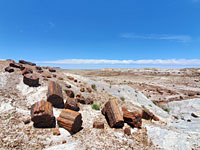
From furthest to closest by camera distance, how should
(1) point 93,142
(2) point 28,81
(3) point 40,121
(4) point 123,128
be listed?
1. (2) point 28,81
2. (4) point 123,128
3. (3) point 40,121
4. (1) point 93,142

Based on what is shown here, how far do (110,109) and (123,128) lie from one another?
1351 mm

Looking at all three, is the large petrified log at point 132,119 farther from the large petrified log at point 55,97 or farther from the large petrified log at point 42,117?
the large petrified log at point 55,97

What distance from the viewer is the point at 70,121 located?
21.8ft

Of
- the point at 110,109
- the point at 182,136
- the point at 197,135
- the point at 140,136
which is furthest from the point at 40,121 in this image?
the point at 197,135

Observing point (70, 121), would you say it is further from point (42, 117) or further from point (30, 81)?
point (30, 81)

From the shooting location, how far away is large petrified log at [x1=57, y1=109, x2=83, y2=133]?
657cm

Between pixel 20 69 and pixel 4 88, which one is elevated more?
pixel 20 69

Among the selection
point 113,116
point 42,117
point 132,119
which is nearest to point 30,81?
point 42,117

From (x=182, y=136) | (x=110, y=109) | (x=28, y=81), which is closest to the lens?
(x=182, y=136)

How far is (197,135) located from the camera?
7215 mm

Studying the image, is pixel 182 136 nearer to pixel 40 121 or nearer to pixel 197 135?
pixel 197 135

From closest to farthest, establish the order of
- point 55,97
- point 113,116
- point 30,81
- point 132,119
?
point 113,116 → point 132,119 → point 55,97 → point 30,81

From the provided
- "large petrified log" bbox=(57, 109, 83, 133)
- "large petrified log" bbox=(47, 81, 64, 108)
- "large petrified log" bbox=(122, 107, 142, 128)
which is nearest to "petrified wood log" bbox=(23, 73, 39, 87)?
"large petrified log" bbox=(47, 81, 64, 108)

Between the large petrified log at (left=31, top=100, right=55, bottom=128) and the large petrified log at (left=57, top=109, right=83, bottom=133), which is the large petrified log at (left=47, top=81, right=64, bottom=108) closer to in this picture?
the large petrified log at (left=31, top=100, right=55, bottom=128)
